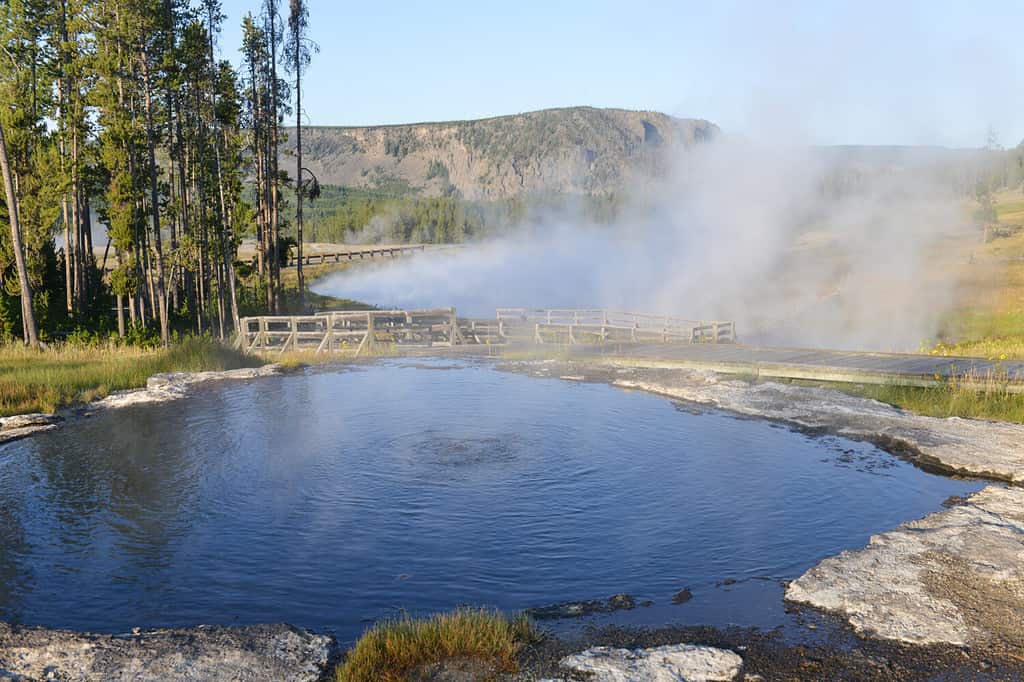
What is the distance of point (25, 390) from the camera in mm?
19016

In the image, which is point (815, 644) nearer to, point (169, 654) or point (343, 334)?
point (169, 654)

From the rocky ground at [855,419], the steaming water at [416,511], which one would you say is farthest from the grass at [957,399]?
the steaming water at [416,511]

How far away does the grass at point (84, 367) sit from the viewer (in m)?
18.7

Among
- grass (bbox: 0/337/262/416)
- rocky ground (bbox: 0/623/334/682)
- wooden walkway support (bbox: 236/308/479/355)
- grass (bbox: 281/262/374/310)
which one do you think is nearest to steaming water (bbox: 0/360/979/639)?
rocky ground (bbox: 0/623/334/682)

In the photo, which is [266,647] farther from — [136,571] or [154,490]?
[154,490]

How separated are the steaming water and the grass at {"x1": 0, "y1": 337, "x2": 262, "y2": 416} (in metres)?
2.25

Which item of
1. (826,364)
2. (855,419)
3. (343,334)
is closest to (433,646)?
(855,419)

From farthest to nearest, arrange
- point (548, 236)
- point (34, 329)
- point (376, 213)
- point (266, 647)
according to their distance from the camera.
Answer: point (376, 213) → point (548, 236) → point (34, 329) → point (266, 647)

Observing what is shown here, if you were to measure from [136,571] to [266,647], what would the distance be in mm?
2869

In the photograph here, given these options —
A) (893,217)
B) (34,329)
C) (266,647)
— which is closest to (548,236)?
(893,217)

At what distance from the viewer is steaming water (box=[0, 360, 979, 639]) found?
863 cm

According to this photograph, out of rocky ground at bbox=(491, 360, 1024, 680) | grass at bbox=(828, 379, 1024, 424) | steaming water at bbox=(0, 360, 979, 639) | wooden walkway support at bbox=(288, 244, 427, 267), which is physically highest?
wooden walkway support at bbox=(288, 244, 427, 267)

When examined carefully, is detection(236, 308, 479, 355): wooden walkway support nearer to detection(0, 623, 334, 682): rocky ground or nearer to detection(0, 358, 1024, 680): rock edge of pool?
detection(0, 623, 334, 682): rocky ground

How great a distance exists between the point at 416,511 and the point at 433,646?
14.3 ft
